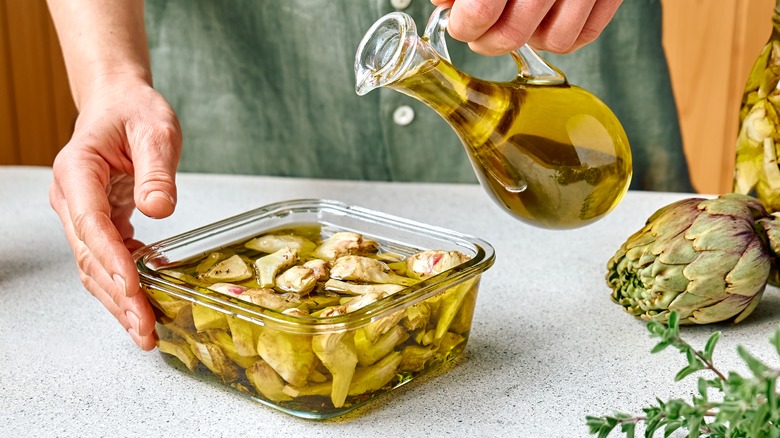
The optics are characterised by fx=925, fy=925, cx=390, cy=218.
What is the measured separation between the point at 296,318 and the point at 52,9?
646mm

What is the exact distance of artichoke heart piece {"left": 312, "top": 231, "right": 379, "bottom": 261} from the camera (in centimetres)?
72

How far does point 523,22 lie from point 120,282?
13.5 inches

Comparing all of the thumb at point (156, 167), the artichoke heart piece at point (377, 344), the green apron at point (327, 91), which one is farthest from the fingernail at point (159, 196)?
the green apron at point (327, 91)

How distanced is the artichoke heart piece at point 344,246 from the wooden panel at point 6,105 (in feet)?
4.53

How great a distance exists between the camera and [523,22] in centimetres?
65

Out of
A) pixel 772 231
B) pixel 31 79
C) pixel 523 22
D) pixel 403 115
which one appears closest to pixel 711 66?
pixel 403 115

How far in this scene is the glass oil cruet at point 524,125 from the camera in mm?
653

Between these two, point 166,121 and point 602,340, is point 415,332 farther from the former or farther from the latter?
point 166,121

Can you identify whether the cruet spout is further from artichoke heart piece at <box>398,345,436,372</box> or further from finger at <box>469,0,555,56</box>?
artichoke heart piece at <box>398,345,436,372</box>

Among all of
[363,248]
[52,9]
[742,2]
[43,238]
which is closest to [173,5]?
[52,9]

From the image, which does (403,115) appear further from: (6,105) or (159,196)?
(6,105)

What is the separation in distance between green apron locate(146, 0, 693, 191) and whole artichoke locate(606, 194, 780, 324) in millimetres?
538

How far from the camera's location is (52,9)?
103 cm

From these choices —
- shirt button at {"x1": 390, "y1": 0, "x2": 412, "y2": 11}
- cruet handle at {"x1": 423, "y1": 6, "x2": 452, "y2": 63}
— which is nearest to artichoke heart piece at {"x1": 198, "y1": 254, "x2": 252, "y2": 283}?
cruet handle at {"x1": 423, "y1": 6, "x2": 452, "y2": 63}
